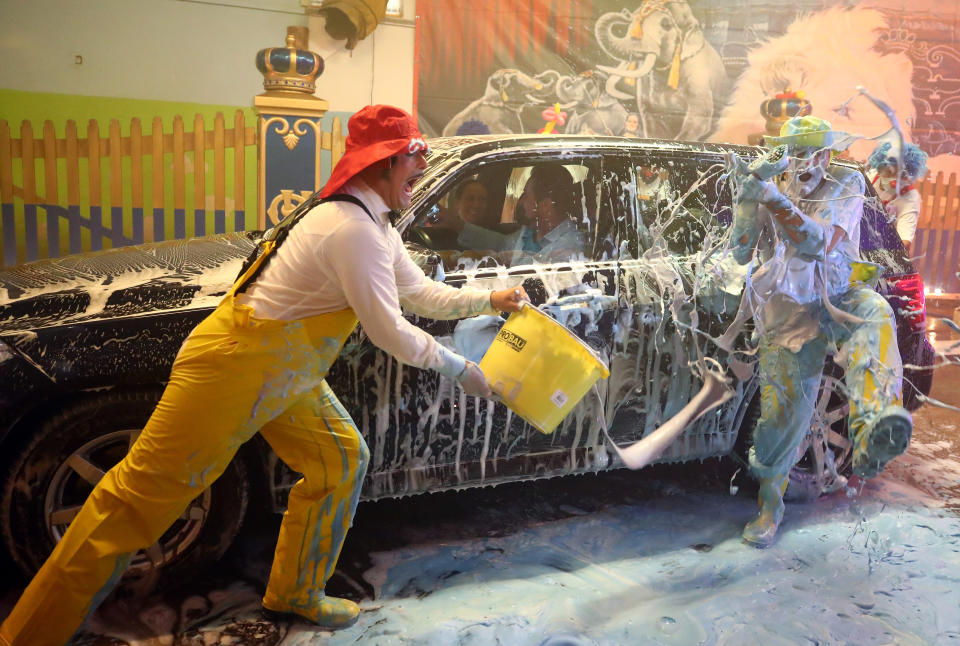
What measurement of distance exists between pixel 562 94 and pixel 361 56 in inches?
78.8

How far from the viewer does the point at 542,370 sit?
2465mm

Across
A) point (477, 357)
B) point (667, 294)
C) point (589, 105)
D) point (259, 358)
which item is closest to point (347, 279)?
point (259, 358)

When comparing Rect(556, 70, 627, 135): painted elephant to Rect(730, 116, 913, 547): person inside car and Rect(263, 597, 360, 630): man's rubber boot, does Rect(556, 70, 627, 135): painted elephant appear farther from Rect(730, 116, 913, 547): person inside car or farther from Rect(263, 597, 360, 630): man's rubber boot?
Rect(263, 597, 360, 630): man's rubber boot

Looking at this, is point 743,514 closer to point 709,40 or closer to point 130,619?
point 130,619

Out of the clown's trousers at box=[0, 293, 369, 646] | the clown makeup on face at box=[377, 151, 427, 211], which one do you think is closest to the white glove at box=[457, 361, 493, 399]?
the clown's trousers at box=[0, 293, 369, 646]

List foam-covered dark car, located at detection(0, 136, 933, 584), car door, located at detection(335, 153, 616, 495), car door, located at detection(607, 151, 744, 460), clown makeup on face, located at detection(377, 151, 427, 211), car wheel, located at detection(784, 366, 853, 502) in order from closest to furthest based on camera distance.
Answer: clown makeup on face, located at detection(377, 151, 427, 211) < foam-covered dark car, located at detection(0, 136, 933, 584) < car door, located at detection(335, 153, 616, 495) < car door, located at detection(607, 151, 744, 460) < car wheel, located at detection(784, 366, 853, 502)

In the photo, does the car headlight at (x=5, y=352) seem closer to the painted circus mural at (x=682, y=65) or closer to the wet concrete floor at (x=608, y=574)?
the wet concrete floor at (x=608, y=574)

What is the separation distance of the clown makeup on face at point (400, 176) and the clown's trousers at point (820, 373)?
1748 millimetres

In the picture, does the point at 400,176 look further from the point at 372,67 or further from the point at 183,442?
the point at 372,67

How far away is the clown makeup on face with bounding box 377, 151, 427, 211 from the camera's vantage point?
2.28 metres

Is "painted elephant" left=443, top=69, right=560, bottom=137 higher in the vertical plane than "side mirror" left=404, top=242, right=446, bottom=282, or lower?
higher

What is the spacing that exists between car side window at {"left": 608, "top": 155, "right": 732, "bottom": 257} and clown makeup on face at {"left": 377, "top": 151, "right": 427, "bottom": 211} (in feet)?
4.22

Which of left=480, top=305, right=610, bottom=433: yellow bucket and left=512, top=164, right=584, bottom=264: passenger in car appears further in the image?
left=512, top=164, right=584, bottom=264: passenger in car

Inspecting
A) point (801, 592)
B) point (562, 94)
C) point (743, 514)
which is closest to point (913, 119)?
point (562, 94)
